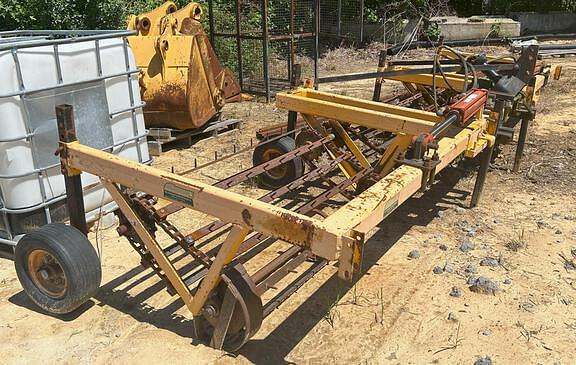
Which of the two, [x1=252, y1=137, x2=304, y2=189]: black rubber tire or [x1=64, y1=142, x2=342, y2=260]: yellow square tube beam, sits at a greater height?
[x1=64, y1=142, x2=342, y2=260]: yellow square tube beam

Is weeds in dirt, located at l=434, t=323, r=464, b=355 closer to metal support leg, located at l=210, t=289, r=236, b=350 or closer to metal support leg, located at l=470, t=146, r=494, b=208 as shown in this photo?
metal support leg, located at l=210, t=289, r=236, b=350

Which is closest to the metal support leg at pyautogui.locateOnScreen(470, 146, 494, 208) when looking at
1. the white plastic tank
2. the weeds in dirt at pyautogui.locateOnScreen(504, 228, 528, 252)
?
the weeds in dirt at pyautogui.locateOnScreen(504, 228, 528, 252)

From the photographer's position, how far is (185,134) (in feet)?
22.9

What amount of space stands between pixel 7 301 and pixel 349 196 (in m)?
2.88

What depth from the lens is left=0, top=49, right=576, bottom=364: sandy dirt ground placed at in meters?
3.25

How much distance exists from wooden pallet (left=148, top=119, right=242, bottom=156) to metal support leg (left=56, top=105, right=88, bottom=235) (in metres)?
3.06

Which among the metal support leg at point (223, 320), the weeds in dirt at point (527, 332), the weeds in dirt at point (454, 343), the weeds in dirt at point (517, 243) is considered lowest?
the weeds in dirt at point (527, 332)

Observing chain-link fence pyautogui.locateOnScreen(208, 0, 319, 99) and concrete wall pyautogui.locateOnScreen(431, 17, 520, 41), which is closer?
chain-link fence pyautogui.locateOnScreen(208, 0, 319, 99)

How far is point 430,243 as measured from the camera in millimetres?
4605

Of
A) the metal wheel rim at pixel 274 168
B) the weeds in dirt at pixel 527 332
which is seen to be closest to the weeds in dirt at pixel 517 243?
the weeds in dirt at pixel 527 332

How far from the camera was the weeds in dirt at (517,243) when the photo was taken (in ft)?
14.6

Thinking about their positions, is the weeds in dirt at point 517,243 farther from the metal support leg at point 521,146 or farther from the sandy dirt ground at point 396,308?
the metal support leg at point 521,146

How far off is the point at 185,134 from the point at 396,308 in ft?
13.6

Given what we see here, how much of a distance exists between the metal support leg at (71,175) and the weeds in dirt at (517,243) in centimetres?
331
